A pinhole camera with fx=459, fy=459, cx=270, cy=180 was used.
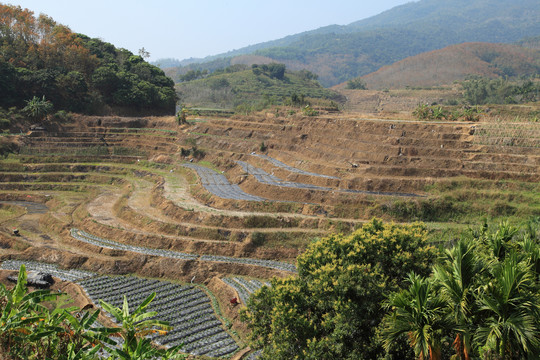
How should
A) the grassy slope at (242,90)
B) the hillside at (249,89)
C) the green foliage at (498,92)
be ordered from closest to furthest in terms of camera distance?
the green foliage at (498,92)
the hillside at (249,89)
the grassy slope at (242,90)

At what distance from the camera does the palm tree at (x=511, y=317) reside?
10359mm

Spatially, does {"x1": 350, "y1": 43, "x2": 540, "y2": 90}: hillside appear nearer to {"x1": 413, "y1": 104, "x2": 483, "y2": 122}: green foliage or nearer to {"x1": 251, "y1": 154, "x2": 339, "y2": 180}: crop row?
{"x1": 413, "y1": 104, "x2": 483, "y2": 122}: green foliage

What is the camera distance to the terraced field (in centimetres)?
3119

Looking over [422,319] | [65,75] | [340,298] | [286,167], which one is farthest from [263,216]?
[65,75]

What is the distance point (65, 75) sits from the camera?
68.8 metres

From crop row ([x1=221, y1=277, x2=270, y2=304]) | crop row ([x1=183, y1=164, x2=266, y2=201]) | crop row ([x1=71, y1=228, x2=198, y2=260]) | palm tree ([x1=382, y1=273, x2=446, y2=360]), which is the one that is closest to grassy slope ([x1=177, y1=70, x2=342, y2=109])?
crop row ([x1=183, y1=164, x2=266, y2=201])

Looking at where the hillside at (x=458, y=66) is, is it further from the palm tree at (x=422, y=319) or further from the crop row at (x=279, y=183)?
the palm tree at (x=422, y=319)

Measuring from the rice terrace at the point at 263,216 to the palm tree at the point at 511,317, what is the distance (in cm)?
11

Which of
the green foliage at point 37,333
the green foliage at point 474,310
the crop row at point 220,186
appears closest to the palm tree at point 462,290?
the green foliage at point 474,310

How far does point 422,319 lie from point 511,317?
1.99 m

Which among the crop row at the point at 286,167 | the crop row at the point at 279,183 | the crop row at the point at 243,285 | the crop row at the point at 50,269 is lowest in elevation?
the crop row at the point at 243,285

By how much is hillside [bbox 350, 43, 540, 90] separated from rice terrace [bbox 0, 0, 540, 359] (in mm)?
112175

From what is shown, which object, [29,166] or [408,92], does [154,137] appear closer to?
[29,166]

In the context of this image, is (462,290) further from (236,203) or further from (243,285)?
(236,203)
